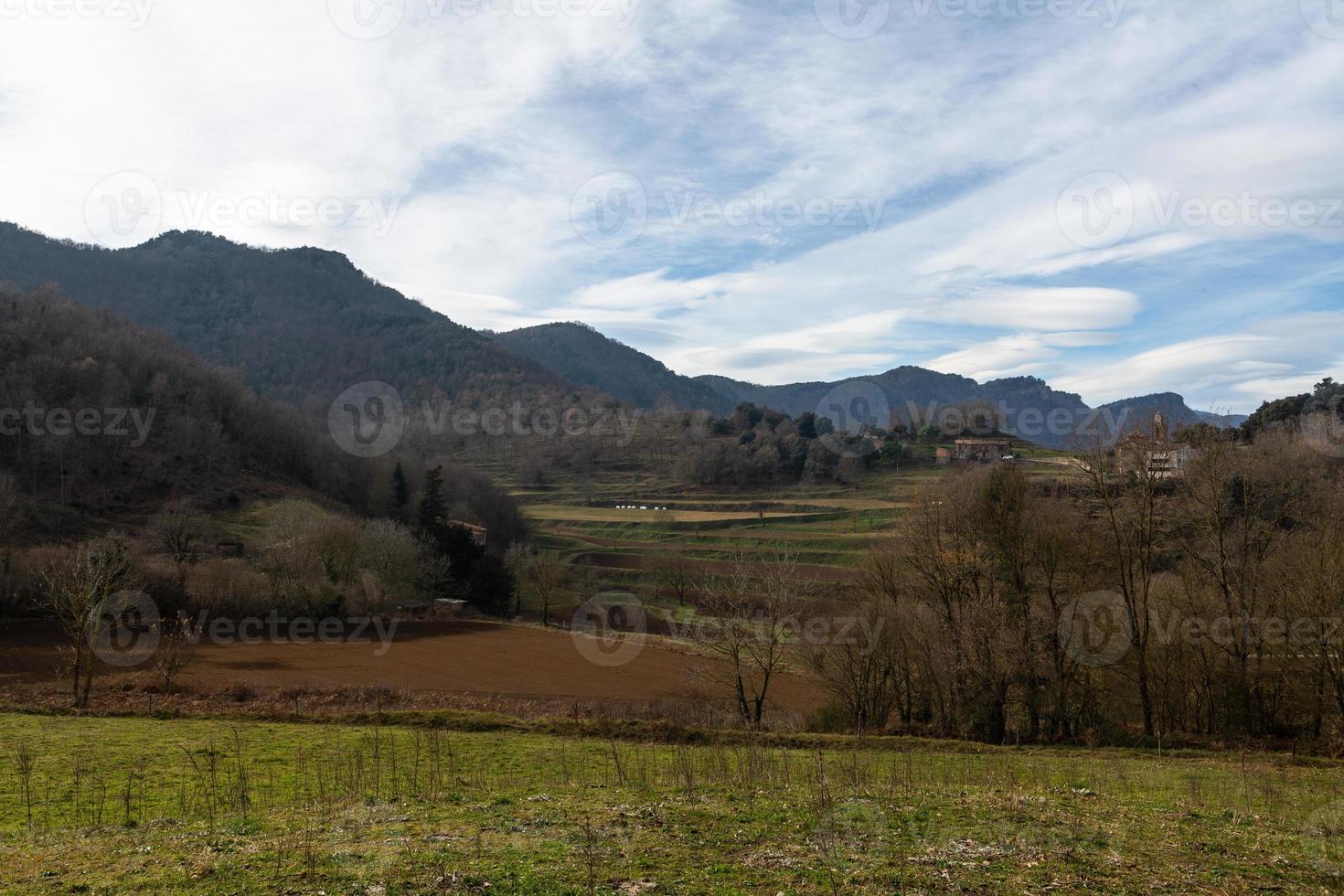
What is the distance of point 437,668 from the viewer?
41344 millimetres

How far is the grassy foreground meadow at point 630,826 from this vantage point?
8.15 meters

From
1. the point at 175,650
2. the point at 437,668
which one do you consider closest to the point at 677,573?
the point at 437,668

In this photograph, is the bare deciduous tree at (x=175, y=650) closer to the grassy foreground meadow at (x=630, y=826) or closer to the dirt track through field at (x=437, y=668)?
the dirt track through field at (x=437, y=668)

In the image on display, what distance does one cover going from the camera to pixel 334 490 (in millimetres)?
99500

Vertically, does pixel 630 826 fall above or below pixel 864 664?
above

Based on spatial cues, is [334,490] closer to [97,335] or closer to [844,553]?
[97,335]

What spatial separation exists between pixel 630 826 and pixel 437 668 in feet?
111

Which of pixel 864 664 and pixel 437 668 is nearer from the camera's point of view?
pixel 864 664

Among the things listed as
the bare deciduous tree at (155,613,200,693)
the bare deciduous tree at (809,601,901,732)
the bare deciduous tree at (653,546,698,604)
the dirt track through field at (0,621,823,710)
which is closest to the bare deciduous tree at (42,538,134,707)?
the dirt track through field at (0,621,823,710)

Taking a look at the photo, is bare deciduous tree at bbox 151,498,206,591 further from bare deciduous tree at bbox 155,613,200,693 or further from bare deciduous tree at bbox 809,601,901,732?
bare deciduous tree at bbox 809,601,901,732

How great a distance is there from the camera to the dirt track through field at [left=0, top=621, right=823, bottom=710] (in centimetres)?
3556

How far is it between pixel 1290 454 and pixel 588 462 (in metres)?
118

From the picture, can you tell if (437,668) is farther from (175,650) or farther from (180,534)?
Answer: (180,534)

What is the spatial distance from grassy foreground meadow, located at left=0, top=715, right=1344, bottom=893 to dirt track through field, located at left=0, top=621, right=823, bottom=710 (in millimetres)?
17555
